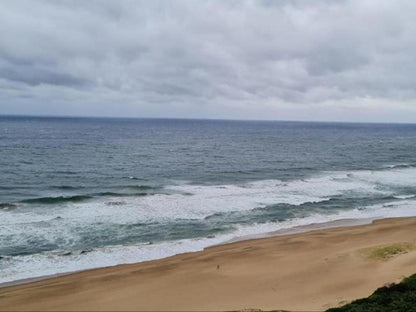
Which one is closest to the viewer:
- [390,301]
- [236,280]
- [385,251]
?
[390,301]

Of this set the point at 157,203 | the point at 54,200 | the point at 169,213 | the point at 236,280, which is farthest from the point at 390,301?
the point at 54,200

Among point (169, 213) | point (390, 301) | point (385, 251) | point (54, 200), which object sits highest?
point (390, 301)

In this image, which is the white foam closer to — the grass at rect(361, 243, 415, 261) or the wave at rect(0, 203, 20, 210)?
the wave at rect(0, 203, 20, 210)

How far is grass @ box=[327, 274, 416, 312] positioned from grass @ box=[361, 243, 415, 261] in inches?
231

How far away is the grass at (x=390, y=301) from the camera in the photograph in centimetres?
923

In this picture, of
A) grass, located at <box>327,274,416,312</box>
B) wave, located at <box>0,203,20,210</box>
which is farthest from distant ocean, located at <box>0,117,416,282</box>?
grass, located at <box>327,274,416,312</box>

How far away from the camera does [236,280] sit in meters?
14.5

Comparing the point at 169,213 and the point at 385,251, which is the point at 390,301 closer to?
the point at 385,251

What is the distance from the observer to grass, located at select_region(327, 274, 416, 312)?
9.23m

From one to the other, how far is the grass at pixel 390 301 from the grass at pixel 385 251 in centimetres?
585

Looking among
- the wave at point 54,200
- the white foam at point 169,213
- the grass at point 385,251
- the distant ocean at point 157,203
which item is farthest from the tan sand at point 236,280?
the wave at point 54,200

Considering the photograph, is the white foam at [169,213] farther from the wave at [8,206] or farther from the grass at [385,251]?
the grass at [385,251]

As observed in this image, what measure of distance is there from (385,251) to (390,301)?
7.96m

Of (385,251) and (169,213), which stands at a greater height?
(385,251)
